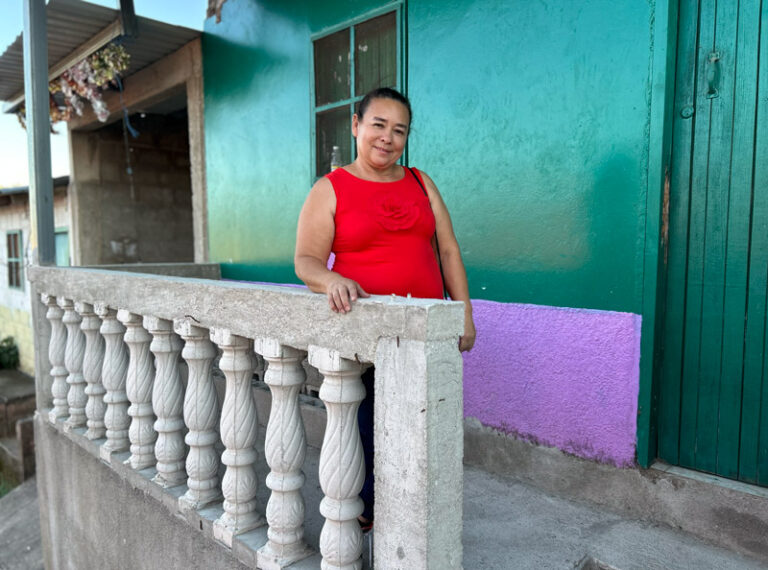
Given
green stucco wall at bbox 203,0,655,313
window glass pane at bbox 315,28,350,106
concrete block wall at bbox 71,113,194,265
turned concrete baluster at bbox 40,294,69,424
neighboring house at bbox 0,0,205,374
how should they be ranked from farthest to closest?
1. concrete block wall at bbox 71,113,194,265
2. neighboring house at bbox 0,0,205,374
3. window glass pane at bbox 315,28,350,106
4. turned concrete baluster at bbox 40,294,69,424
5. green stucco wall at bbox 203,0,655,313

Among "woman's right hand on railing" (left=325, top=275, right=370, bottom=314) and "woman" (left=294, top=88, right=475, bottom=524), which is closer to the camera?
"woman's right hand on railing" (left=325, top=275, right=370, bottom=314)

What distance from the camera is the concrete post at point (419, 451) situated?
1416 mm

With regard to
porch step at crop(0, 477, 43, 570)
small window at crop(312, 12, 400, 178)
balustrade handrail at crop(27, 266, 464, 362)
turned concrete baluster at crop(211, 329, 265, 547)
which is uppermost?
small window at crop(312, 12, 400, 178)

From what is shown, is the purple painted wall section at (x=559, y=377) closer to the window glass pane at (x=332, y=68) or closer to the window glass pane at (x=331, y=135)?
the window glass pane at (x=331, y=135)

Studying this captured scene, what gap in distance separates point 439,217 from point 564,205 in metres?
0.96

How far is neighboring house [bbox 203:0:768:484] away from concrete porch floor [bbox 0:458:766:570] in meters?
0.29

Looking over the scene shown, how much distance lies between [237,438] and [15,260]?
11894 mm

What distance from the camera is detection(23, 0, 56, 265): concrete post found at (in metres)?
3.99

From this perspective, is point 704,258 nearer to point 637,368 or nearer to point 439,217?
point 637,368

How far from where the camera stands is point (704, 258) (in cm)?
237

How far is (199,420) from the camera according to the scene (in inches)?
89.5

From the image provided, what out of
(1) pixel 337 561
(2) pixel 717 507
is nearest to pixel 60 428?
(1) pixel 337 561

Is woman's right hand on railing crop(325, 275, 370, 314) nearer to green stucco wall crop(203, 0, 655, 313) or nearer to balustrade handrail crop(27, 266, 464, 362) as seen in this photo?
balustrade handrail crop(27, 266, 464, 362)

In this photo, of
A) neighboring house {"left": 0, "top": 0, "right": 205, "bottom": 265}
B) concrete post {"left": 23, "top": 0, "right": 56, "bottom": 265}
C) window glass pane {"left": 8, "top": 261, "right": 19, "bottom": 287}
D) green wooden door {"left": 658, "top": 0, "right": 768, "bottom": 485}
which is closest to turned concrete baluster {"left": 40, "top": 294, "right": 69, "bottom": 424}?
concrete post {"left": 23, "top": 0, "right": 56, "bottom": 265}
